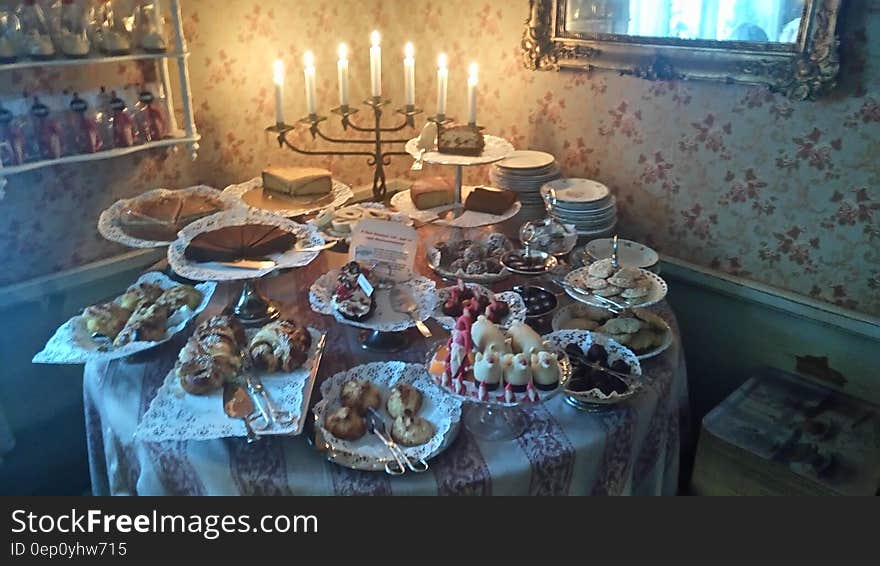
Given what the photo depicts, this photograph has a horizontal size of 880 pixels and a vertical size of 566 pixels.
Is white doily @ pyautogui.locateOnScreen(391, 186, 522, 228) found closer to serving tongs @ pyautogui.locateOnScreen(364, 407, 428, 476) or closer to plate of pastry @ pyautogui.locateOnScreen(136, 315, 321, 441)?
plate of pastry @ pyautogui.locateOnScreen(136, 315, 321, 441)

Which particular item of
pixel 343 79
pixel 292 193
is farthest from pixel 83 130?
pixel 343 79

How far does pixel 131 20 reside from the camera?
6.38 ft

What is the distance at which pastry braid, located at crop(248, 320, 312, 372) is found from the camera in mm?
1340

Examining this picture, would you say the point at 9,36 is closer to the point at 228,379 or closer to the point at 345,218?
the point at 345,218

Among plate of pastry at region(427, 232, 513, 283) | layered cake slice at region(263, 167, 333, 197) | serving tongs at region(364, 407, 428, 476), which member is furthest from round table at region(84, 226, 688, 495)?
layered cake slice at region(263, 167, 333, 197)

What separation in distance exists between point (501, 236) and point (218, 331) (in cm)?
87

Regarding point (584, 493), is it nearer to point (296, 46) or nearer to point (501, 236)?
point (501, 236)

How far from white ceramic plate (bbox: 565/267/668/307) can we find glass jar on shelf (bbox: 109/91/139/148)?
1307 mm

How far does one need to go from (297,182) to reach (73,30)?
27.6 inches

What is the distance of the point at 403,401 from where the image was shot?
1.27 m

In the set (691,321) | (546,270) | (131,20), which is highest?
(131,20)

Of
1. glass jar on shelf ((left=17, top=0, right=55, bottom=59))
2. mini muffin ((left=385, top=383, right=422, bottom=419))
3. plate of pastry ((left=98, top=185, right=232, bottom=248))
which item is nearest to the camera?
mini muffin ((left=385, top=383, right=422, bottom=419))

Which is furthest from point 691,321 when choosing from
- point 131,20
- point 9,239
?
point 9,239

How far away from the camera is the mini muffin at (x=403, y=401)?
4.14 ft
